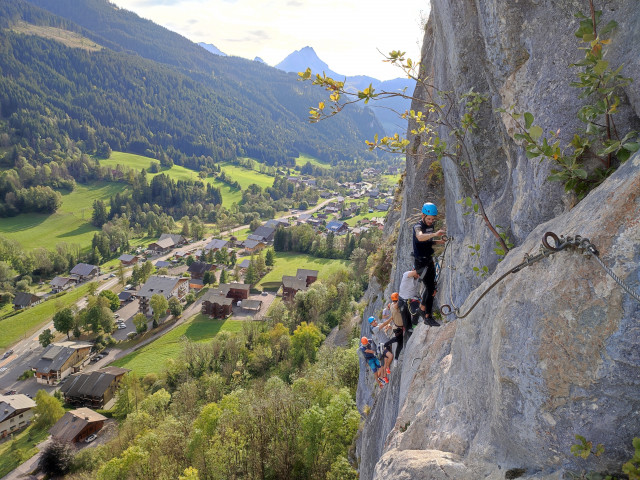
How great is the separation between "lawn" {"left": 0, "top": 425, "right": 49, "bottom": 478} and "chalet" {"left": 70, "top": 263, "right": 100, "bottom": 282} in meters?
51.8

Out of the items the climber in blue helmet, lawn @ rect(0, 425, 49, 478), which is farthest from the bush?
the climber in blue helmet

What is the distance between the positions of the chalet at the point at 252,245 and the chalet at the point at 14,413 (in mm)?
65058

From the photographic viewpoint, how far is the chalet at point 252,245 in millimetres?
108919

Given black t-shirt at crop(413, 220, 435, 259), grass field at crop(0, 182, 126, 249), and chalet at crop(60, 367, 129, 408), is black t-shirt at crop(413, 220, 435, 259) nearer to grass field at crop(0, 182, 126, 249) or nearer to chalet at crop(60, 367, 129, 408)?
Answer: chalet at crop(60, 367, 129, 408)

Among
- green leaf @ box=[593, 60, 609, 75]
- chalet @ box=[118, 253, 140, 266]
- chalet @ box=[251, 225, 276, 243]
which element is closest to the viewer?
green leaf @ box=[593, 60, 609, 75]

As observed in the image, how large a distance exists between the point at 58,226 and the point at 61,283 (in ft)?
146

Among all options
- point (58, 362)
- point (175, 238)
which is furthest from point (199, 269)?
point (58, 362)

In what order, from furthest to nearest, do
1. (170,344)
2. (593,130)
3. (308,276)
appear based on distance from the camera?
Answer: (308,276) < (170,344) < (593,130)

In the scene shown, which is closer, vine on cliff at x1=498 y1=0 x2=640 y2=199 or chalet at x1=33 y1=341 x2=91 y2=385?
vine on cliff at x1=498 y1=0 x2=640 y2=199

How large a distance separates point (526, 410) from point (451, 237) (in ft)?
18.8

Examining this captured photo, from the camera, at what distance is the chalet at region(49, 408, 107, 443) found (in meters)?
41.8

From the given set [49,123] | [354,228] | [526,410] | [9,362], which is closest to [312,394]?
[526,410]

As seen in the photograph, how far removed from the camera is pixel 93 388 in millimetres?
49344

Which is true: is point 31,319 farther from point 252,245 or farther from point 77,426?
point 252,245
